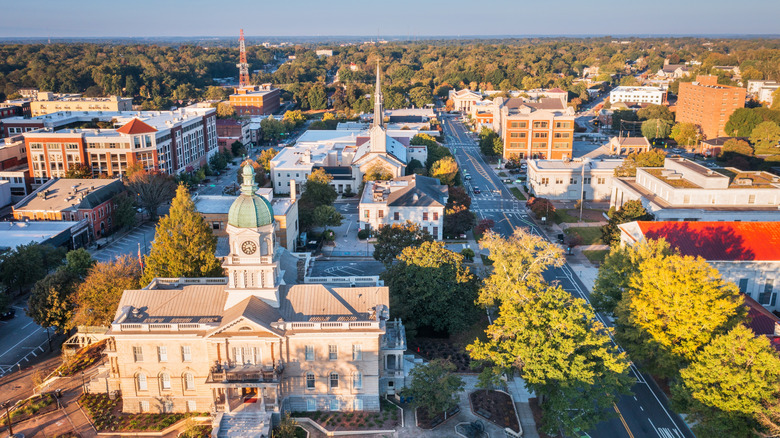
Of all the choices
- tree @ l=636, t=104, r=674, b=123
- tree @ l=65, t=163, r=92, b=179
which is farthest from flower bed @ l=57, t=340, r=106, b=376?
tree @ l=636, t=104, r=674, b=123

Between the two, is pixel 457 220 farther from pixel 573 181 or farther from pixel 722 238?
pixel 722 238

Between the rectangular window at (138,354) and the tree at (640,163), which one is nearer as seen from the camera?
the rectangular window at (138,354)

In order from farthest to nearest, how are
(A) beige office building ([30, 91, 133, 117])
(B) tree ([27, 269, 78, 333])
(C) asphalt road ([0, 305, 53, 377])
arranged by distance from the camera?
1. (A) beige office building ([30, 91, 133, 117])
2. (B) tree ([27, 269, 78, 333])
3. (C) asphalt road ([0, 305, 53, 377])

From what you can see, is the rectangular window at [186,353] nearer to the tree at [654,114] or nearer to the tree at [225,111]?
the tree at [225,111]

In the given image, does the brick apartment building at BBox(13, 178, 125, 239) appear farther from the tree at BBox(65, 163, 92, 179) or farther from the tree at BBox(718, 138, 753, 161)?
the tree at BBox(718, 138, 753, 161)

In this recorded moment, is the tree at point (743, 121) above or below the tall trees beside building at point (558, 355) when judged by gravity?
above

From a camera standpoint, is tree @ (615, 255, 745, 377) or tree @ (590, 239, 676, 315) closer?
tree @ (615, 255, 745, 377)

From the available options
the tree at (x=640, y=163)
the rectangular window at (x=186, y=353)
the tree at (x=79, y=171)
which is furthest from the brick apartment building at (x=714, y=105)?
the rectangular window at (x=186, y=353)
